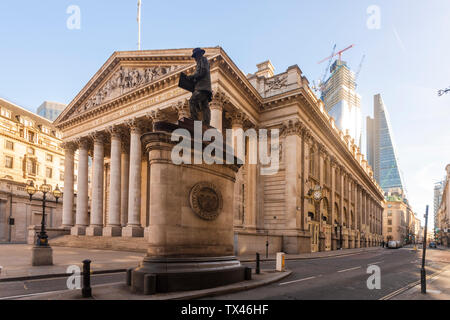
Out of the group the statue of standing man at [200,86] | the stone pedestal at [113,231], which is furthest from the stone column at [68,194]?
the statue of standing man at [200,86]

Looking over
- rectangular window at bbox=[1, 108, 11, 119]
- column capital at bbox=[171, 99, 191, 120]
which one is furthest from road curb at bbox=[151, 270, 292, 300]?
rectangular window at bbox=[1, 108, 11, 119]

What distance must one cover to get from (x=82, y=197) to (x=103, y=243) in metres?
9.69

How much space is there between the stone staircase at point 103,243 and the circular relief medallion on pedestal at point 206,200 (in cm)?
2034

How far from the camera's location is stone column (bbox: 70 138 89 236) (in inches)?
1530

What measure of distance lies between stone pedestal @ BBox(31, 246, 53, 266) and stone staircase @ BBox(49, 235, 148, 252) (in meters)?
12.0

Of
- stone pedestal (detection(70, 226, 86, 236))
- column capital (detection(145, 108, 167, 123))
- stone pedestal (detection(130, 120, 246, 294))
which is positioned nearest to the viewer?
stone pedestal (detection(130, 120, 246, 294))

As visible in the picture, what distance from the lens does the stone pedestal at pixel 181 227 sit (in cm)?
878

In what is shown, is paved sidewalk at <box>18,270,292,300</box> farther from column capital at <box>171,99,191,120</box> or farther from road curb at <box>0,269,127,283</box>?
column capital at <box>171,99,191,120</box>

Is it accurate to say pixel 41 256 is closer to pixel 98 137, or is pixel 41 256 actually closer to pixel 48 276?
pixel 48 276

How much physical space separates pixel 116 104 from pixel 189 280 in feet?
105

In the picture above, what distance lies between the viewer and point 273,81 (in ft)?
116

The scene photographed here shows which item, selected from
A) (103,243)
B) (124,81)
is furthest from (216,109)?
(103,243)
